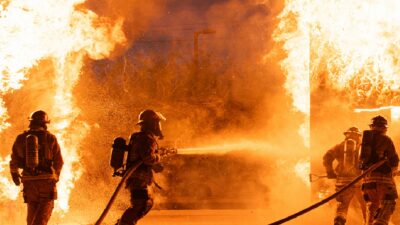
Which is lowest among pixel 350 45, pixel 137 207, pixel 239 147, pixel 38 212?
pixel 38 212

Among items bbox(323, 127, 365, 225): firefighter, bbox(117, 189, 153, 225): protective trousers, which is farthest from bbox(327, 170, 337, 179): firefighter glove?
bbox(117, 189, 153, 225): protective trousers

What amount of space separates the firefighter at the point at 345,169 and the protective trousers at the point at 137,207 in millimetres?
3266

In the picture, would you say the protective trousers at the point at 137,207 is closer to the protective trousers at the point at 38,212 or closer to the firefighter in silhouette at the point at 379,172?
the protective trousers at the point at 38,212

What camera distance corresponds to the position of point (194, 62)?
21.3 m

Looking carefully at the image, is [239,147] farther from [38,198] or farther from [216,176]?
[38,198]

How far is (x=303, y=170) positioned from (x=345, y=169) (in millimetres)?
3360

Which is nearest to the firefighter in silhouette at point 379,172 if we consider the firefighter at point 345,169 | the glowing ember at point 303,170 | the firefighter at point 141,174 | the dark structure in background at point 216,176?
the firefighter at point 345,169

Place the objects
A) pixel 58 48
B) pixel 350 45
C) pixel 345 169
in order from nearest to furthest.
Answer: pixel 345 169 < pixel 350 45 < pixel 58 48

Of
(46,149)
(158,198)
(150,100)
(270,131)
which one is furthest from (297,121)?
(46,149)

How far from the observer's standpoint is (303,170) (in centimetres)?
1167

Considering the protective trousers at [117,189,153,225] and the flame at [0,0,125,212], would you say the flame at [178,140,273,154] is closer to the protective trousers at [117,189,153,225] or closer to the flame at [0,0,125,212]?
the flame at [0,0,125,212]

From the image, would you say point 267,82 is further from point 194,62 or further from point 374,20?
point 374,20

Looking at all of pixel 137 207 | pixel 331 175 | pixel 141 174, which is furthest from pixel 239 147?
pixel 137 207

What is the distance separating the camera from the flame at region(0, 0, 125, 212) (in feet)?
32.4
